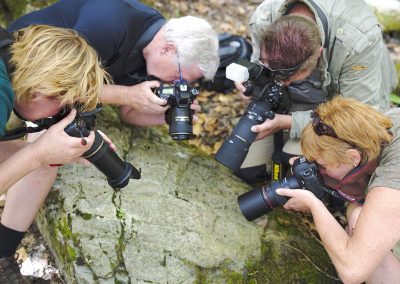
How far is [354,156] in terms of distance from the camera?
8.82 ft

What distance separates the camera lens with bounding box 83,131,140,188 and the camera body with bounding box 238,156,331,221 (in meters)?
0.80

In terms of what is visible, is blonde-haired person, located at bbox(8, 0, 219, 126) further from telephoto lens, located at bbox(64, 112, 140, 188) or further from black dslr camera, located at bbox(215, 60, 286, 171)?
telephoto lens, located at bbox(64, 112, 140, 188)

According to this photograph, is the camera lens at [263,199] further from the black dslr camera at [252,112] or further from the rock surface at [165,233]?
the black dslr camera at [252,112]

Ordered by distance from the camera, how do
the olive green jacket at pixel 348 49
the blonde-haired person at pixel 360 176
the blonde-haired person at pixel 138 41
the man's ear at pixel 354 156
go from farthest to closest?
the olive green jacket at pixel 348 49 < the blonde-haired person at pixel 138 41 < the man's ear at pixel 354 156 < the blonde-haired person at pixel 360 176

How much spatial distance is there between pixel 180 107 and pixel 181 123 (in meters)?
0.12

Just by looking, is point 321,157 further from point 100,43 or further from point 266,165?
point 100,43

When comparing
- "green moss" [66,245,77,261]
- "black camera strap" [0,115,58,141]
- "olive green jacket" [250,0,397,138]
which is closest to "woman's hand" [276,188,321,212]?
"olive green jacket" [250,0,397,138]

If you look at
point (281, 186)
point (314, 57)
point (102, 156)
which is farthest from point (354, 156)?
point (102, 156)

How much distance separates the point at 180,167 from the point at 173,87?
64 cm

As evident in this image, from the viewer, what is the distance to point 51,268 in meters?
3.32

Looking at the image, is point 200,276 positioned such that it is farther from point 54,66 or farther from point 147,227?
point 54,66

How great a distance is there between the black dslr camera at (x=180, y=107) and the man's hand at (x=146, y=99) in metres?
0.08

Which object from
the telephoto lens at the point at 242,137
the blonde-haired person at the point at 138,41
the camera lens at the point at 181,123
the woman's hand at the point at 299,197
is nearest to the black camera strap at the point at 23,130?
the blonde-haired person at the point at 138,41

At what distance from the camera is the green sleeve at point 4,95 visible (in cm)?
224
